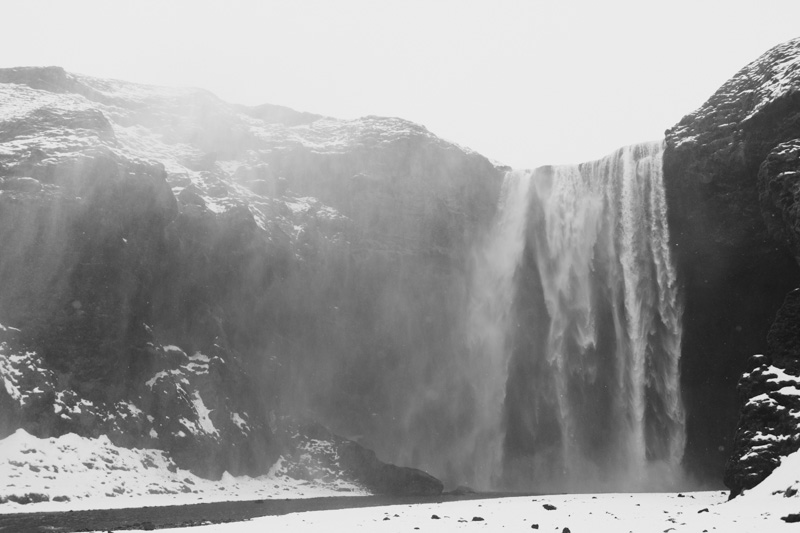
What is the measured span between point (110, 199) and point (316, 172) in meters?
19.6

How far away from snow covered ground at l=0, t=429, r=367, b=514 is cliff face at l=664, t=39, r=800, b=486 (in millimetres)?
26035

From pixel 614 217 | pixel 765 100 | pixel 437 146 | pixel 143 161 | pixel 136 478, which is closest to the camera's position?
pixel 136 478

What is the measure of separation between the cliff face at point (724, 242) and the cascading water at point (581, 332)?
4.33ft

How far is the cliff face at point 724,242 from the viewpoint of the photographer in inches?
1716

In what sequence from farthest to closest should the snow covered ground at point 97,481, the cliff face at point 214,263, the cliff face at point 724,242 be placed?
1. the cliff face at point 724,242
2. the cliff face at point 214,263
3. the snow covered ground at point 97,481

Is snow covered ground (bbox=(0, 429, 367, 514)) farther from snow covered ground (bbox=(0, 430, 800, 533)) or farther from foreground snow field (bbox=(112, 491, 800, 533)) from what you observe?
foreground snow field (bbox=(112, 491, 800, 533))

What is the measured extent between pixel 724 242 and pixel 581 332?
1261 cm

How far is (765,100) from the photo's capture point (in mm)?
41938

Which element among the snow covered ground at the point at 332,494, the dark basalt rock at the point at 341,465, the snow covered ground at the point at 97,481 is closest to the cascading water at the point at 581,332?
the dark basalt rock at the point at 341,465

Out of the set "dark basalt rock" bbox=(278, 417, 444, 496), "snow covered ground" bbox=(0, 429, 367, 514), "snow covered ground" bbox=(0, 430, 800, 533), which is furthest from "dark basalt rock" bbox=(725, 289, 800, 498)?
"snow covered ground" bbox=(0, 429, 367, 514)

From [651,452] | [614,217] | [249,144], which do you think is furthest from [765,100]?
[249,144]

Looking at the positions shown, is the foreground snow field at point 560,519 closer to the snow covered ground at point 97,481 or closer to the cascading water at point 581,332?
the snow covered ground at point 97,481

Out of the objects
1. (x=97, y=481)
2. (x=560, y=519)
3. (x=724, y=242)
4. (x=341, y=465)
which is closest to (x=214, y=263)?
(x=341, y=465)

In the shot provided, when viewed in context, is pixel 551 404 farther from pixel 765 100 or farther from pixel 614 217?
pixel 765 100
